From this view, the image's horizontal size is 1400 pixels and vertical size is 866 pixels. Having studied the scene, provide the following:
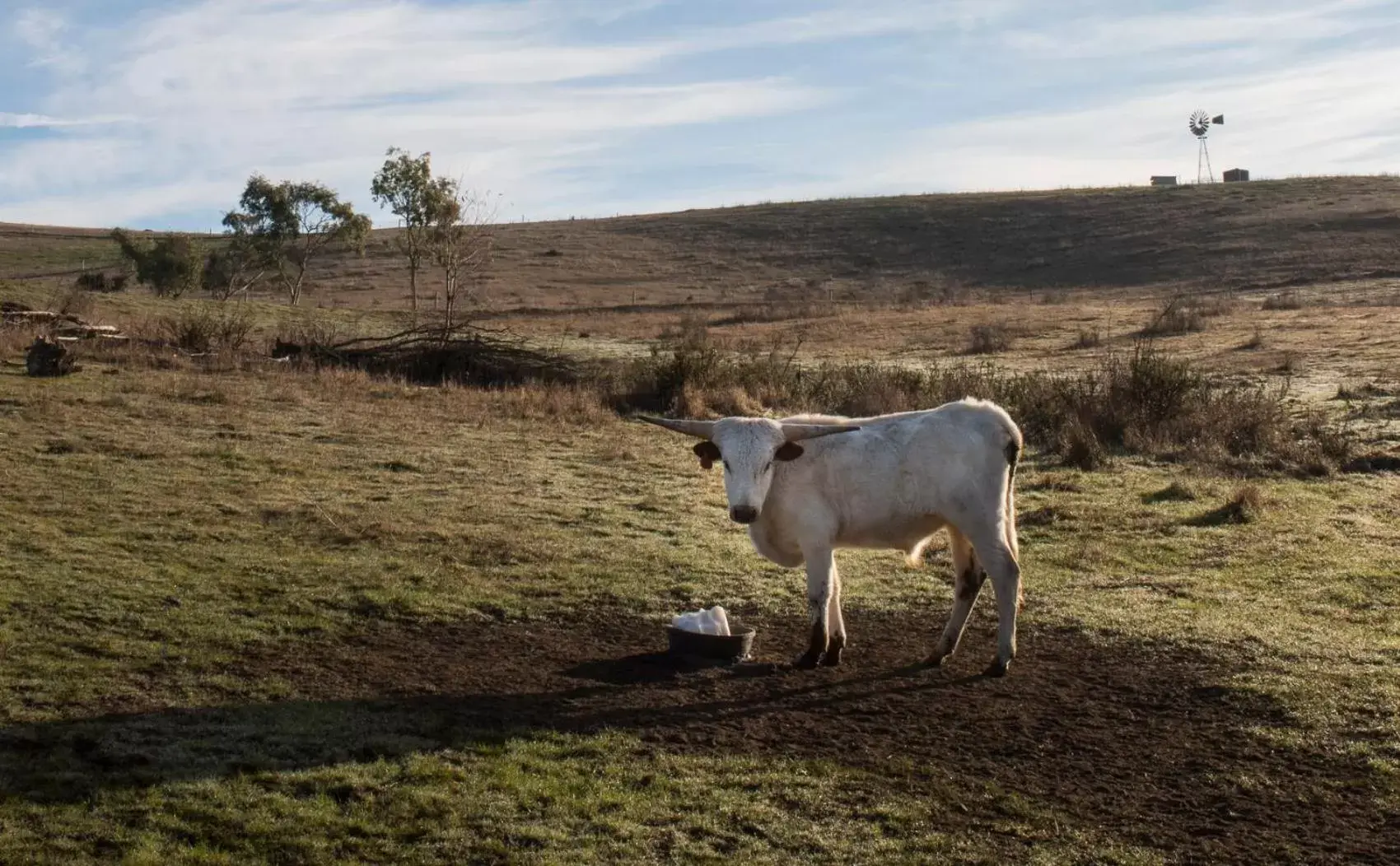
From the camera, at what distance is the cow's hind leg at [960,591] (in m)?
9.32

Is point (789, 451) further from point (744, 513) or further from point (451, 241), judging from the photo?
point (451, 241)

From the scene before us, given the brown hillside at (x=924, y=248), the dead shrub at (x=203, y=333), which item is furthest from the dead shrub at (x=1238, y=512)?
the brown hillside at (x=924, y=248)

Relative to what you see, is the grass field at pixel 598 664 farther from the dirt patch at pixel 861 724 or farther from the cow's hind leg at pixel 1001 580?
the cow's hind leg at pixel 1001 580

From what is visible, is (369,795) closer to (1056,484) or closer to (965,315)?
(1056,484)

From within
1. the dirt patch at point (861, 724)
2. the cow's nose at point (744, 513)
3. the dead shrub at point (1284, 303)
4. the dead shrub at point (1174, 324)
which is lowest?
the dirt patch at point (861, 724)

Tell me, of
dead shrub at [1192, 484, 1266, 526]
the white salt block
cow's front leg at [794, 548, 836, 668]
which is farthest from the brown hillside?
the white salt block

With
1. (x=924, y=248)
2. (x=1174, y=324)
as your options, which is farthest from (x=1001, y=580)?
(x=924, y=248)

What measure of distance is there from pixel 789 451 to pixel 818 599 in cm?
97

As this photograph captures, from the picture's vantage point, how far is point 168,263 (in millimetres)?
58906

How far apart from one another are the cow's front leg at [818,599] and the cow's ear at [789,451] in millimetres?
645

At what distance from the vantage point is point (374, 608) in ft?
33.4

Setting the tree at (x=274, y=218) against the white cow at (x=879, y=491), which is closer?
the white cow at (x=879, y=491)

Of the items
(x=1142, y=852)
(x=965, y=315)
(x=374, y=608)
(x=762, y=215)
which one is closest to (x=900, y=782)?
(x=1142, y=852)

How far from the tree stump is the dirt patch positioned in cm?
1223
